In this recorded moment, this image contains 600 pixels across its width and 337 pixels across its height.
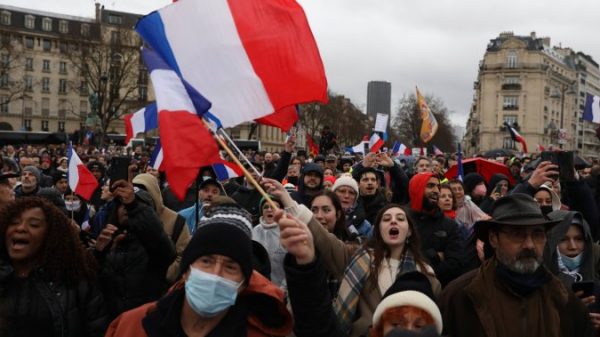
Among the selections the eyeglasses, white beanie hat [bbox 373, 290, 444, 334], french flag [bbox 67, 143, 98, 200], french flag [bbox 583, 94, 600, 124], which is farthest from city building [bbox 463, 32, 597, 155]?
white beanie hat [bbox 373, 290, 444, 334]

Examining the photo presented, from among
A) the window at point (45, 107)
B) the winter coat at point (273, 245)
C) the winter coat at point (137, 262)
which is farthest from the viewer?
the window at point (45, 107)

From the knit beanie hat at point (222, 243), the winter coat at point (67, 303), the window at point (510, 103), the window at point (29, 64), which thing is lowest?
the winter coat at point (67, 303)

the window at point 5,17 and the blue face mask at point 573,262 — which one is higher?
the window at point 5,17

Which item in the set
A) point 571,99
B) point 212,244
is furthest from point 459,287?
point 571,99

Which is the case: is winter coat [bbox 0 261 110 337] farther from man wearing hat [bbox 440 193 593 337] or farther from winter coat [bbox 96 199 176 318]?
man wearing hat [bbox 440 193 593 337]

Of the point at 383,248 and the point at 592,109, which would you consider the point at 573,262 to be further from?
the point at 592,109

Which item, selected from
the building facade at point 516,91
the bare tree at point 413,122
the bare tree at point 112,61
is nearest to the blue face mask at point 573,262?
the bare tree at point 112,61

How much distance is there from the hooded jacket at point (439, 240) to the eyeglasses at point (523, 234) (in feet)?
5.49

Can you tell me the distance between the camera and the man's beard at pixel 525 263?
3.09 metres

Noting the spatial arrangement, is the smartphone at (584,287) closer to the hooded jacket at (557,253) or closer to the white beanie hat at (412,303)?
the hooded jacket at (557,253)

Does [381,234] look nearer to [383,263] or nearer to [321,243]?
[383,263]

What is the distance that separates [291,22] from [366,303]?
193cm

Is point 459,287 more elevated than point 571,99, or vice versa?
point 571,99

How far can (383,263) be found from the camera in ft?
13.2
